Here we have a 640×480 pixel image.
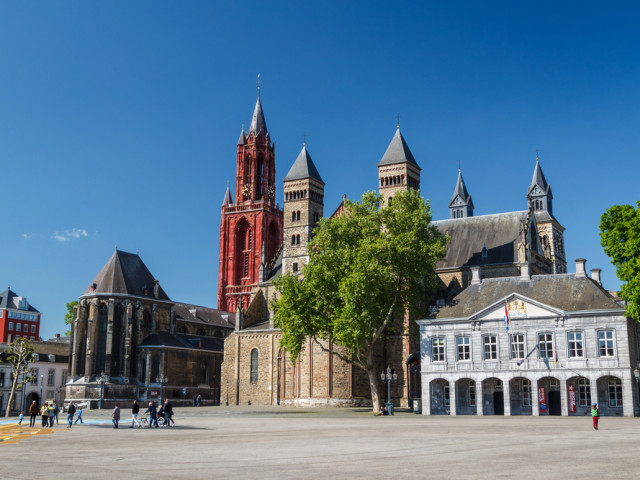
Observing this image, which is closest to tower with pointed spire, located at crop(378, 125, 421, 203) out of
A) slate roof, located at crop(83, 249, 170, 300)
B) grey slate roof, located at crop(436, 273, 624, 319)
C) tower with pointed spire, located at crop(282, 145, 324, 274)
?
tower with pointed spire, located at crop(282, 145, 324, 274)

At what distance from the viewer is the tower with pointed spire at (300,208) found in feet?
237

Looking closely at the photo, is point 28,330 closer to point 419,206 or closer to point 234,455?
point 419,206

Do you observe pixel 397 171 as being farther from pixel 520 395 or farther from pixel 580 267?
pixel 520 395

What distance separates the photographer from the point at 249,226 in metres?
112

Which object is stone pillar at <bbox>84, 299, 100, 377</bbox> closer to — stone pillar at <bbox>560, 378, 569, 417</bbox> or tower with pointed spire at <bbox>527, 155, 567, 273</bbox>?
stone pillar at <bbox>560, 378, 569, 417</bbox>

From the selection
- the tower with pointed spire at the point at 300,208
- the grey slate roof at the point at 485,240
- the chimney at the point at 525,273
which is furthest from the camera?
the tower with pointed spire at the point at 300,208

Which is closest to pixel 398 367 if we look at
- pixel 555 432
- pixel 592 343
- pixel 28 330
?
pixel 592 343

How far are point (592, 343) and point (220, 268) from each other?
247ft

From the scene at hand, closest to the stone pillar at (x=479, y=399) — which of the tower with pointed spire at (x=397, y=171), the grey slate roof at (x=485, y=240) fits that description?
the grey slate roof at (x=485, y=240)

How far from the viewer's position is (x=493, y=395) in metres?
48.4

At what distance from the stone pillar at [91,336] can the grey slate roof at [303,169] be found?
2450cm

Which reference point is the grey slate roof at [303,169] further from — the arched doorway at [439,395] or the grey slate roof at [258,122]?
the grey slate roof at [258,122]

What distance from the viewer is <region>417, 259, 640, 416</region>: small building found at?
44.0 meters

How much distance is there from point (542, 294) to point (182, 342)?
4540cm
